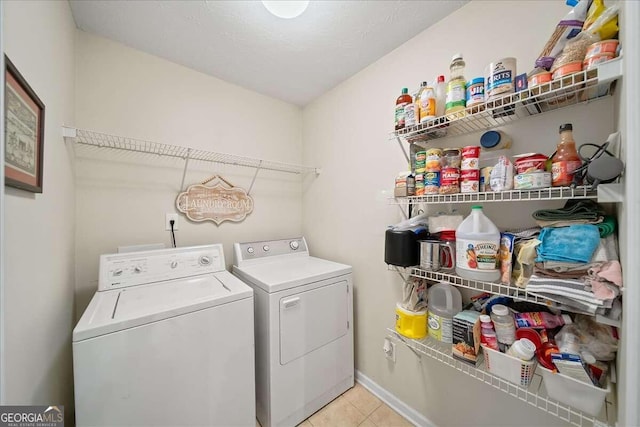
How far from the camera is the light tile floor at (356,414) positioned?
152 centimetres

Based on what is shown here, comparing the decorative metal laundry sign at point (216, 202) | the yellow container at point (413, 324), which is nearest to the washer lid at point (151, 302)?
the decorative metal laundry sign at point (216, 202)

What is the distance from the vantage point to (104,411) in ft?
3.12

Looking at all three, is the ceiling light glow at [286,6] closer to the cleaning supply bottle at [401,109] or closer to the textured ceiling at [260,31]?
the textured ceiling at [260,31]

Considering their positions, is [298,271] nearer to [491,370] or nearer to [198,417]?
[198,417]

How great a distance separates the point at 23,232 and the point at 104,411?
79 cm

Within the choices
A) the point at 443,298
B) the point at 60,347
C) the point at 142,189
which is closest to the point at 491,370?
the point at 443,298

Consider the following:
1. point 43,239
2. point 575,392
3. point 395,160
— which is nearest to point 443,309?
point 575,392

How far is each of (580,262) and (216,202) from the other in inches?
83.6

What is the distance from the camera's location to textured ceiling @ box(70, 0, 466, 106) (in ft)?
4.25

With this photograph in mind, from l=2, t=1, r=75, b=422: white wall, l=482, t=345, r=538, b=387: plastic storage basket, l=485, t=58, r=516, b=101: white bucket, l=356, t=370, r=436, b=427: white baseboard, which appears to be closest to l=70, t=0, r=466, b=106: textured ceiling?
l=2, t=1, r=75, b=422: white wall

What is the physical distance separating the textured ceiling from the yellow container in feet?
5.62

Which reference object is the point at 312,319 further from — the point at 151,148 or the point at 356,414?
the point at 151,148

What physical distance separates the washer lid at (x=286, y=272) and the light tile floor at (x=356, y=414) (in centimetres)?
93

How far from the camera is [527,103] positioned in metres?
0.94
